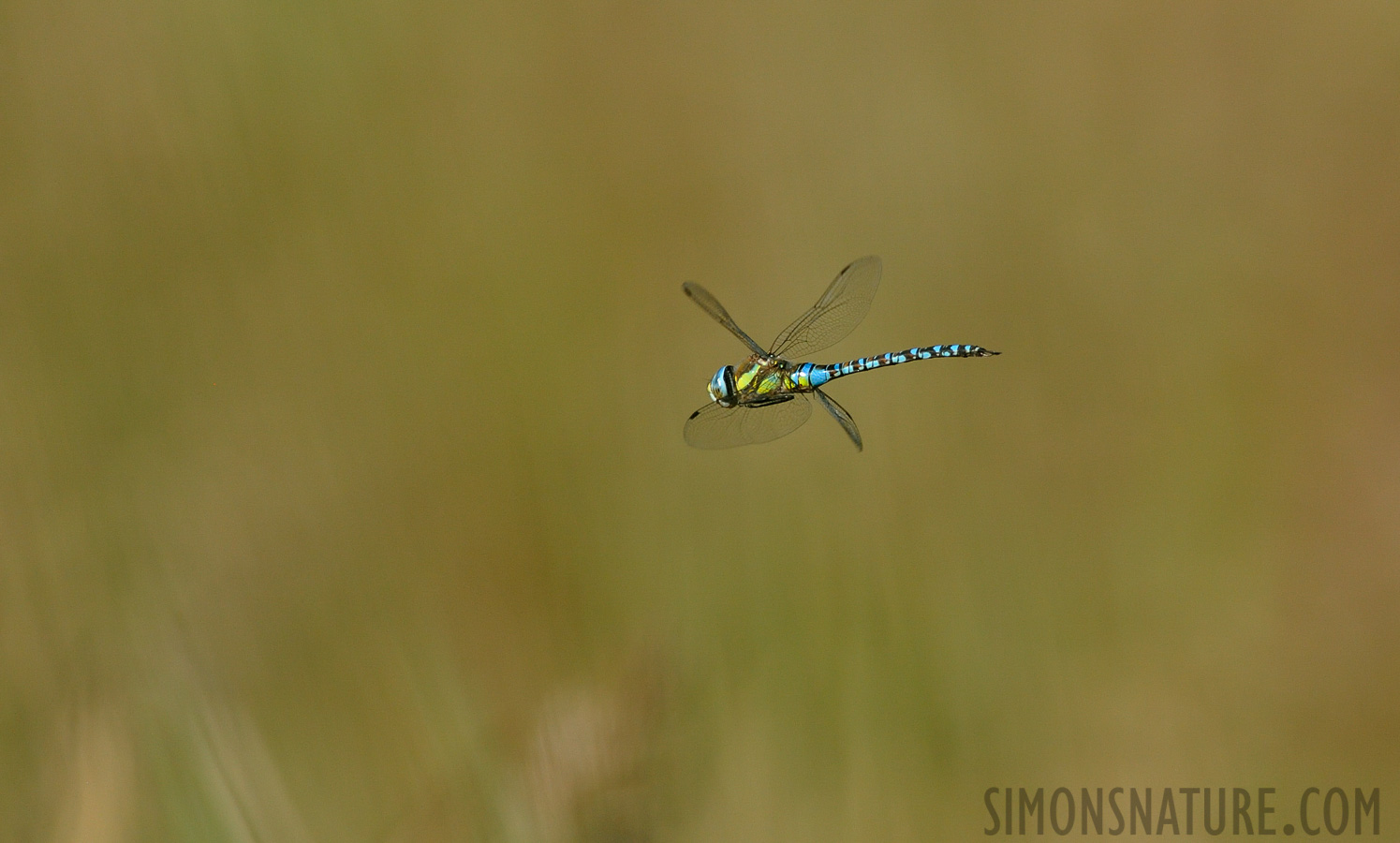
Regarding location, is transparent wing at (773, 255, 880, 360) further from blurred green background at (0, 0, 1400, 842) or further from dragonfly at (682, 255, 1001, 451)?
blurred green background at (0, 0, 1400, 842)

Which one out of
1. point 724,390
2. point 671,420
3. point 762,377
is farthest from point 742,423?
point 671,420

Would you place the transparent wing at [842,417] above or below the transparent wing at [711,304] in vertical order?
below

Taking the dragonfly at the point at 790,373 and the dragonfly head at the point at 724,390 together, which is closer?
the dragonfly at the point at 790,373

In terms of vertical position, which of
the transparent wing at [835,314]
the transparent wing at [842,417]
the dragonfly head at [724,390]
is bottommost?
the transparent wing at [842,417]

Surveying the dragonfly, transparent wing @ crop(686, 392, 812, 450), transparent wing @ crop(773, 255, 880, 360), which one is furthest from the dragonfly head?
transparent wing @ crop(773, 255, 880, 360)

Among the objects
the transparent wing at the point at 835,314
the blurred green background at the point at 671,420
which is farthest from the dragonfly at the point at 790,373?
the blurred green background at the point at 671,420

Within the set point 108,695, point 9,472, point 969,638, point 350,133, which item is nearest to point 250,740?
point 108,695

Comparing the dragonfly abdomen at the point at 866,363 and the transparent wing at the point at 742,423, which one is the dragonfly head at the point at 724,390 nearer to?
the transparent wing at the point at 742,423
